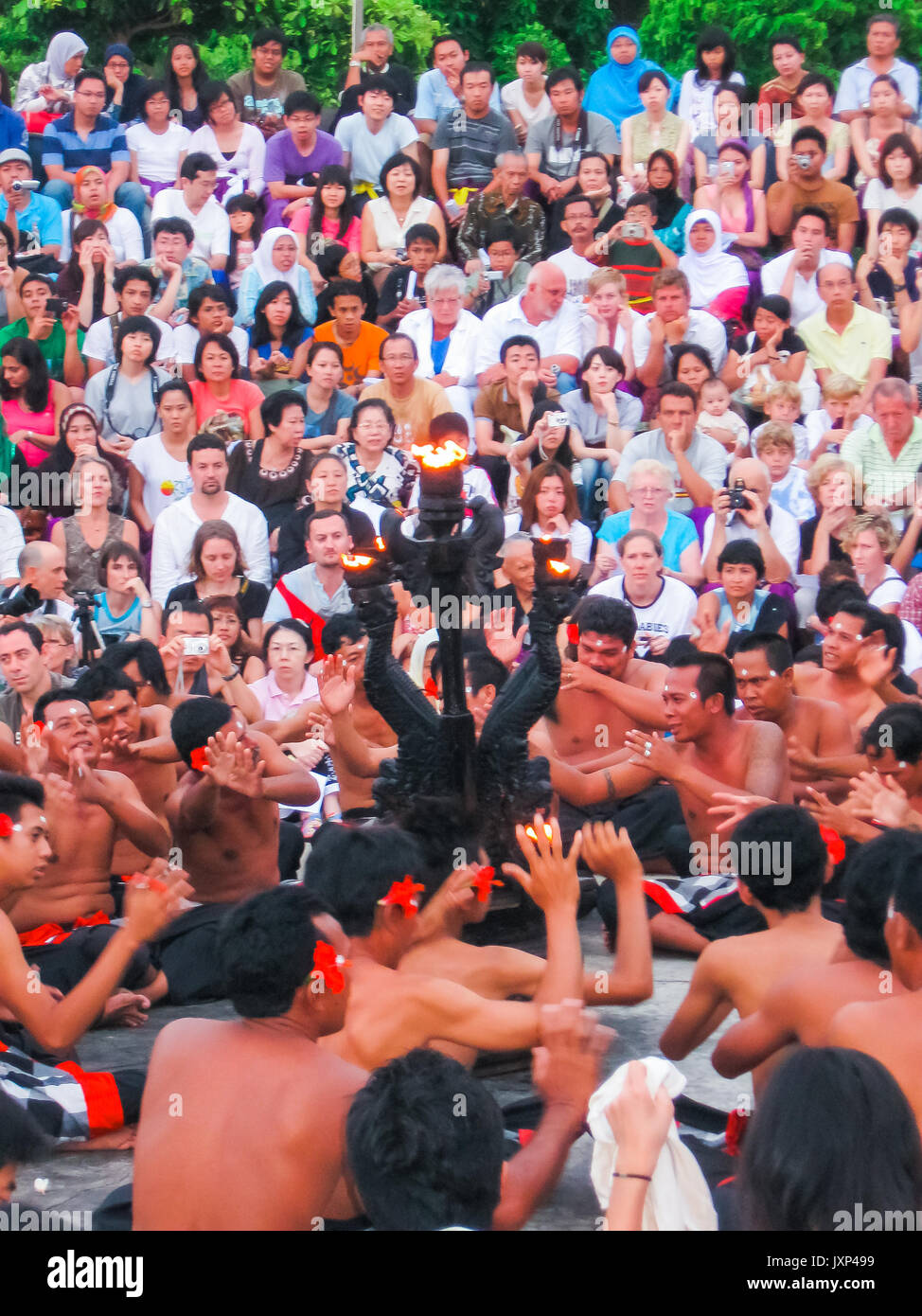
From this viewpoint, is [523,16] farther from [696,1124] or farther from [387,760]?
[696,1124]

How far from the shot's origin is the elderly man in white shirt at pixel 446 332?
986 cm

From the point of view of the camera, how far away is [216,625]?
7672 mm

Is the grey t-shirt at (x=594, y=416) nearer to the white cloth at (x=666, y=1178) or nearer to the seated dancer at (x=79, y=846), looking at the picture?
the seated dancer at (x=79, y=846)

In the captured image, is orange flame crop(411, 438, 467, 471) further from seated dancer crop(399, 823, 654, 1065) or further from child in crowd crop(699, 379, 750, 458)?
child in crowd crop(699, 379, 750, 458)

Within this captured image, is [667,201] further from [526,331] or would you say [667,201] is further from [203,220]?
[203,220]

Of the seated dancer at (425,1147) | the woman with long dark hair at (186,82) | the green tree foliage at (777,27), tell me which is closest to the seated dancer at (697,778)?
the seated dancer at (425,1147)

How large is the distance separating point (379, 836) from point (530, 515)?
14.5ft

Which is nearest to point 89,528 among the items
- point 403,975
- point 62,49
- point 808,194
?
point 403,975

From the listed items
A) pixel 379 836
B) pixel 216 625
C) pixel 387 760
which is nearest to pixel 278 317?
pixel 216 625

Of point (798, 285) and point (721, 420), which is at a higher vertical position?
point (798, 285)

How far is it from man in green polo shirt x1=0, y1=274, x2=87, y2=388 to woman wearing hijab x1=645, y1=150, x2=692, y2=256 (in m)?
3.63

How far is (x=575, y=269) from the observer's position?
34.1ft

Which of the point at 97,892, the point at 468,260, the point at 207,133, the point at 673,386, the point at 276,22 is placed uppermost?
the point at 276,22

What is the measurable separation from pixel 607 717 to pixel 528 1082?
2160 mm
